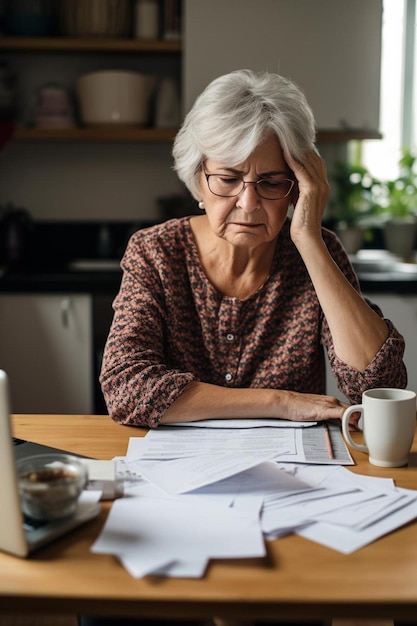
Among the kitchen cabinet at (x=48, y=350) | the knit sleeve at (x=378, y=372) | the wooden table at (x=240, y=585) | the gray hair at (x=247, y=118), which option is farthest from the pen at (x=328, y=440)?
the kitchen cabinet at (x=48, y=350)

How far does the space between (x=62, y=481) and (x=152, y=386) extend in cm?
47

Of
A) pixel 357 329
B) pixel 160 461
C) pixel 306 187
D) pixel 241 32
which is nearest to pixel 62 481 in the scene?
pixel 160 461

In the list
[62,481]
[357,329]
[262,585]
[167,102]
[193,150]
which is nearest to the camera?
[262,585]

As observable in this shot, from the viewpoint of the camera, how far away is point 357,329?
1.55 metres

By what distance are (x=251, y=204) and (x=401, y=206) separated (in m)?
2.02

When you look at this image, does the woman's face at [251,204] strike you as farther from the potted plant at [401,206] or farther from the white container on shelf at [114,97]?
the potted plant at [401,206]

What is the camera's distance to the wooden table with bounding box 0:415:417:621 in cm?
82

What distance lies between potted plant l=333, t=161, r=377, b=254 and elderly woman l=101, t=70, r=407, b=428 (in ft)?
5.16

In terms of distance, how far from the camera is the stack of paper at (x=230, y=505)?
0.91 metres

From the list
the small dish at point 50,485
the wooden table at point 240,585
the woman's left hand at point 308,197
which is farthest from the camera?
the woman's left hand at point 308,197

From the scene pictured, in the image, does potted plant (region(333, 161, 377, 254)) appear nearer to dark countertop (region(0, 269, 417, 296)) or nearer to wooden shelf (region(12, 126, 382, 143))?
wooden shelf (region(12, 126, 382, 143))

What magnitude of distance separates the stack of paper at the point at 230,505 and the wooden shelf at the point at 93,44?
7.37 ft

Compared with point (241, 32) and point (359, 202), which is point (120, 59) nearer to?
point (241, 32)

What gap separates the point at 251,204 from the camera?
1583 mm
